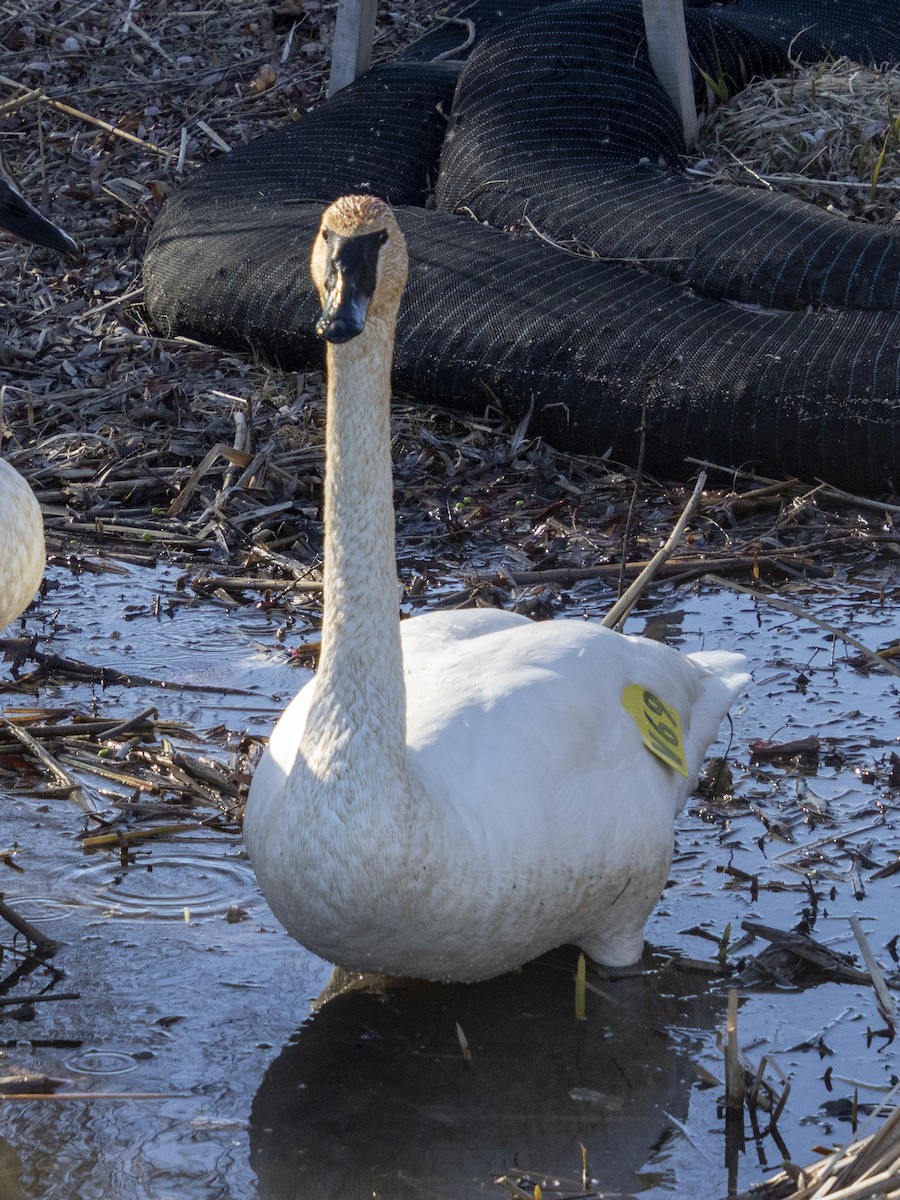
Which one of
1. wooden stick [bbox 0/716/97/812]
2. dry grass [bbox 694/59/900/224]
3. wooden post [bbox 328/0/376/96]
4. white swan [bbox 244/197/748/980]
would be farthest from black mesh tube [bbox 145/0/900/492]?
white swan [bbox 244/197/748/980]

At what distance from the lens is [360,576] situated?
108 inches

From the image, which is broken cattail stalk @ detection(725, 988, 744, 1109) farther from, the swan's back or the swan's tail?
the swan's tail

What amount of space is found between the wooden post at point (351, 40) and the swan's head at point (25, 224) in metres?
3.80

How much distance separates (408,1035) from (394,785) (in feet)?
1.95

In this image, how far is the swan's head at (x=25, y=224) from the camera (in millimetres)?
4488

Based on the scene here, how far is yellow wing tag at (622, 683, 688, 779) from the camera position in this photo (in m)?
3.17

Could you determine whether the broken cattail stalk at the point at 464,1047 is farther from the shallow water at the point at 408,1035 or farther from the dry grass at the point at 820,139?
the dry grass at the point at 820,139

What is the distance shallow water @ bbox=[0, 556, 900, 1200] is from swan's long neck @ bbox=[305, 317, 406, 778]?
0.61m

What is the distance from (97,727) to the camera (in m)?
4.04

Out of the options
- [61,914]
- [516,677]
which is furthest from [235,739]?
[516,677]

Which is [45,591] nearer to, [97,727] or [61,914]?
[97,727]

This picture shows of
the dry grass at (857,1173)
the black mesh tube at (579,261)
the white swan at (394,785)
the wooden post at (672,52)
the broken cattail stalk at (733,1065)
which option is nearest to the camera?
the dry grass at (857,1173)

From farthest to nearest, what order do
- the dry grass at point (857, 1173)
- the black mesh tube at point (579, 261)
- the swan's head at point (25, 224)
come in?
the black mesh tube at point (579, 261) → the swan's head at point (25, 224) → the dry grass at point (857, 1173)

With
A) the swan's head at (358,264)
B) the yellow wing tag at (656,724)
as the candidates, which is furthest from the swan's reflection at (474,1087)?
the swan's head at (358,264)
